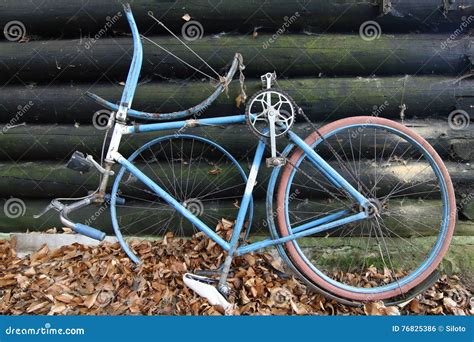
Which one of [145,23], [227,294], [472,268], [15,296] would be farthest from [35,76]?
[472,268]

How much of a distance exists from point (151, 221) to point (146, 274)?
548 millimetres

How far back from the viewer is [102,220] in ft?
11.9

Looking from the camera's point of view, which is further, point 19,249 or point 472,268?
point 19,249

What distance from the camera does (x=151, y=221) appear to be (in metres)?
3.60

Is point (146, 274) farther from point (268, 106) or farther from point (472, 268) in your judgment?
point (472, 268)
